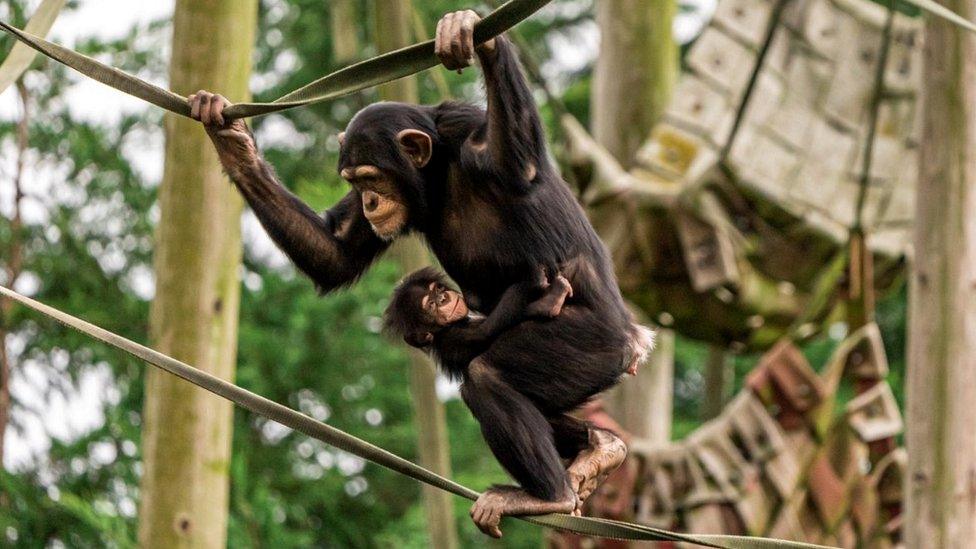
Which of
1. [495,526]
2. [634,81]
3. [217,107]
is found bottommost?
[495,526]

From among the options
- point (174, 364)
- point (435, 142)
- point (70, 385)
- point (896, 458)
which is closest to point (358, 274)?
point (435, 142)

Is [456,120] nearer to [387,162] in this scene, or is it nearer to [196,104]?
[387,162]

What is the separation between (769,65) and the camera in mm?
8242

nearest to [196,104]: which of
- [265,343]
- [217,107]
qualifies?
[217,107]

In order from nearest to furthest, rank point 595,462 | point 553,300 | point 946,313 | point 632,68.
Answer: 1. point 553,300
2. point 595,462
3. point 946,313
4. point 632,68

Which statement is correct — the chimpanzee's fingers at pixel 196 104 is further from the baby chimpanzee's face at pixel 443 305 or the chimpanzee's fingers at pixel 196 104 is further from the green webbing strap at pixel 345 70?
the baby chimpanzee's face at pixel 443 305

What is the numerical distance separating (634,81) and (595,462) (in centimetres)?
560

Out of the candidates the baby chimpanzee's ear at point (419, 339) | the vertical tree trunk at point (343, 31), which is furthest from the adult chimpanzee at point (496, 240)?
the vertical tree trunk at point (343, 31)

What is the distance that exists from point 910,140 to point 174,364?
5941mm

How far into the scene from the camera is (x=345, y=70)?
10.2 ft

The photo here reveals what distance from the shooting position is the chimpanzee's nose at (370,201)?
4.15 metres

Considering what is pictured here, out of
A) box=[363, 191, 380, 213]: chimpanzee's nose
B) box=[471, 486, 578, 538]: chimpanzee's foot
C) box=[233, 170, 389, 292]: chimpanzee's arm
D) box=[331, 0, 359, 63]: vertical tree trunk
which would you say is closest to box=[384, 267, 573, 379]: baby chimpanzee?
box=[233, 170, 389, 292]: chimpanzee's arm

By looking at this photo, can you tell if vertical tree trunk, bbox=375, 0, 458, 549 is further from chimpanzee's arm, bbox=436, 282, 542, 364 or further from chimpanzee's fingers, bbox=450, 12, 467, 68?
chimpanzee's fingers, bbox=450, 12, 467, 68

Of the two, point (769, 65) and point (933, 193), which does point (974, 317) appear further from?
point (769, 65)
